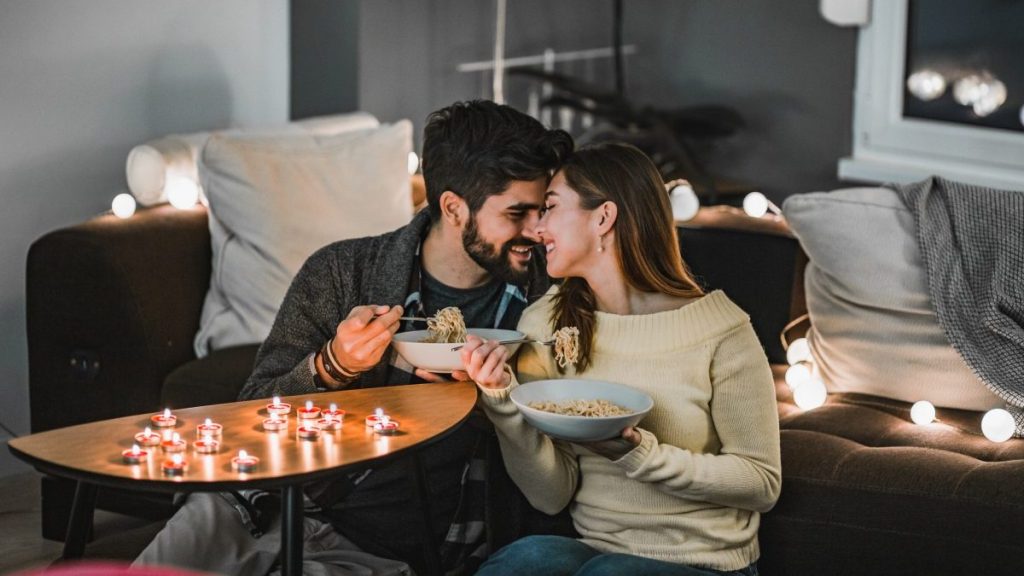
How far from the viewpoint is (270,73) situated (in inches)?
159

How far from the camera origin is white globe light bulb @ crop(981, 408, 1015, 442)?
2330mm

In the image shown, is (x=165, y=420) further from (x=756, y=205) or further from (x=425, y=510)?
(x=756, y=205)

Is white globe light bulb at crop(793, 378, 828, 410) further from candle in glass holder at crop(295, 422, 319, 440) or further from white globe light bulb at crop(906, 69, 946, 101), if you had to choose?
white globe light bulb at crop(906, 69, 946, 101)

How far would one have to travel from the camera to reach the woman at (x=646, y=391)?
186cm

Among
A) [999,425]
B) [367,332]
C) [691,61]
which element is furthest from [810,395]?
[691,61]

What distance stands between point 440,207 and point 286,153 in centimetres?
100

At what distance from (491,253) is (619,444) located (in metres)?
0.46

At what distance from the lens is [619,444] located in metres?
1.80

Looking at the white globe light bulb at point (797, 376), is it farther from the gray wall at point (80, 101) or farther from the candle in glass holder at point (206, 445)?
the gray wall at point (80, 101)

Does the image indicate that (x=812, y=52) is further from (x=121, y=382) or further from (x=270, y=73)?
(x=121, y=382)

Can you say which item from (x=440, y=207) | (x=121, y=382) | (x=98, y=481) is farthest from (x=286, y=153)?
(x=98, y=481)

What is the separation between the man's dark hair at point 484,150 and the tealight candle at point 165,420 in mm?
626

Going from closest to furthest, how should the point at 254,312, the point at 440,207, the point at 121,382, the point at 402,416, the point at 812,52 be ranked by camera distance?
the point at 402,416, the point at 440,207, the point at 121,382, the point at 254,312, the point at 812,52

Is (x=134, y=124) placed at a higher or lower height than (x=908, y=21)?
lower
